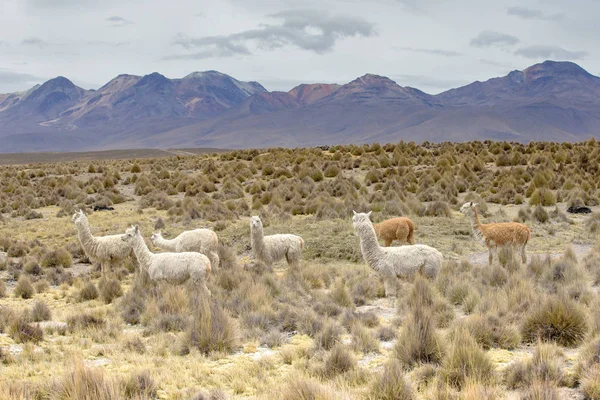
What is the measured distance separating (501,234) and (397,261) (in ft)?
10.6

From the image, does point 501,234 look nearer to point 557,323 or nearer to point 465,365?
point 557,323

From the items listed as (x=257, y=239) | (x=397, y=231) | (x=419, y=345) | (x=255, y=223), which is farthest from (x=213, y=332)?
(x=397, y=231)

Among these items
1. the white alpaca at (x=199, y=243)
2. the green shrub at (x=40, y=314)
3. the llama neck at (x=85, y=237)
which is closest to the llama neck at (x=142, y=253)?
the white alpaca at (x=199, y=243)

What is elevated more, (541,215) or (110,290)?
(541,215)

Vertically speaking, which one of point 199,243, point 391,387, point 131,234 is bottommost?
point 391,387

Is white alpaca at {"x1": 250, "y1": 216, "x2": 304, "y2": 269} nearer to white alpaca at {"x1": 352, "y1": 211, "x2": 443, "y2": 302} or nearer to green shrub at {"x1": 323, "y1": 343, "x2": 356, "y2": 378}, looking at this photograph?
white alpaca at {"x1": 352, "y1": 211, "x2": 443, "y2": 302}

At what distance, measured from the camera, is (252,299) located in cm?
956

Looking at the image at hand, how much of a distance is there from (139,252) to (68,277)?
10.4ft

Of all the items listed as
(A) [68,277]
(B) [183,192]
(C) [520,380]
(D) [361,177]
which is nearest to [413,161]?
(D) [361,177]

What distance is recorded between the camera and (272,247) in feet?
40.5

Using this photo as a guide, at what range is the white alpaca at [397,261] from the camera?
10125 mm

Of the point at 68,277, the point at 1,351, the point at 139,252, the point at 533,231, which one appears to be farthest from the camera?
the point at 533,231

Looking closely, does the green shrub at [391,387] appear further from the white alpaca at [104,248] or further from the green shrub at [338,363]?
the white alpaca at [104,248]

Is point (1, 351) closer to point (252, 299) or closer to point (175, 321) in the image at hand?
point (175, 321)
